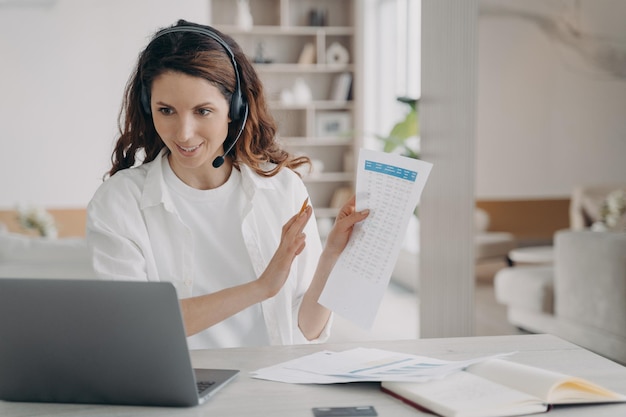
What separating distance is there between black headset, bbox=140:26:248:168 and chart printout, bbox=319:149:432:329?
0.42m

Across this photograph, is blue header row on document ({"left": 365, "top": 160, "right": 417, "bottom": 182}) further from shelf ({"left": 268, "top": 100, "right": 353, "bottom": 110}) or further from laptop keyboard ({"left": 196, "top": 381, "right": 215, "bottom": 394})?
shelf ({"left": 268, "top": 100, "right": 353, "bottom": 110})

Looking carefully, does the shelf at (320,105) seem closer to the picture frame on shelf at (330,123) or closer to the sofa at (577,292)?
the picture frame on shelf at (330,123)

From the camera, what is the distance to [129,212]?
5.69 ft

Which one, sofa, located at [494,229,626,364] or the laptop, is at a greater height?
the laptop

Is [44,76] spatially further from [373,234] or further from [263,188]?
[373,234]

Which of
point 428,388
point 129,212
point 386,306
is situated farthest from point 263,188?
point 386,306

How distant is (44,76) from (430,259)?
4.23 m

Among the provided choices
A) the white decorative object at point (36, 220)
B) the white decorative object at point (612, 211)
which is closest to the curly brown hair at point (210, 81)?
the white decorative object at point (612, 211)

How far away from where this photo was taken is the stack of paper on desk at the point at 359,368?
1238mm

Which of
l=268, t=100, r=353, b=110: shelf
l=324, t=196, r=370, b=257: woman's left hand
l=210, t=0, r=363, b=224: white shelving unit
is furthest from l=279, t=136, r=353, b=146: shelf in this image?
l=324, t=196, r=370, b=257: woman's left hand

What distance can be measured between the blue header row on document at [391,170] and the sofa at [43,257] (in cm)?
191

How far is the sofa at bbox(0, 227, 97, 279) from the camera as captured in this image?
3.14 meters

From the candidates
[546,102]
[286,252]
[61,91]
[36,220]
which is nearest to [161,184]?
[286,252]

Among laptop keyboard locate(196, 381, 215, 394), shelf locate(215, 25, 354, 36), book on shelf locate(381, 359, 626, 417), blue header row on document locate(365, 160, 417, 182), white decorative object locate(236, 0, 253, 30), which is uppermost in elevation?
white decorative object locate(236, 0, 253, 30)
